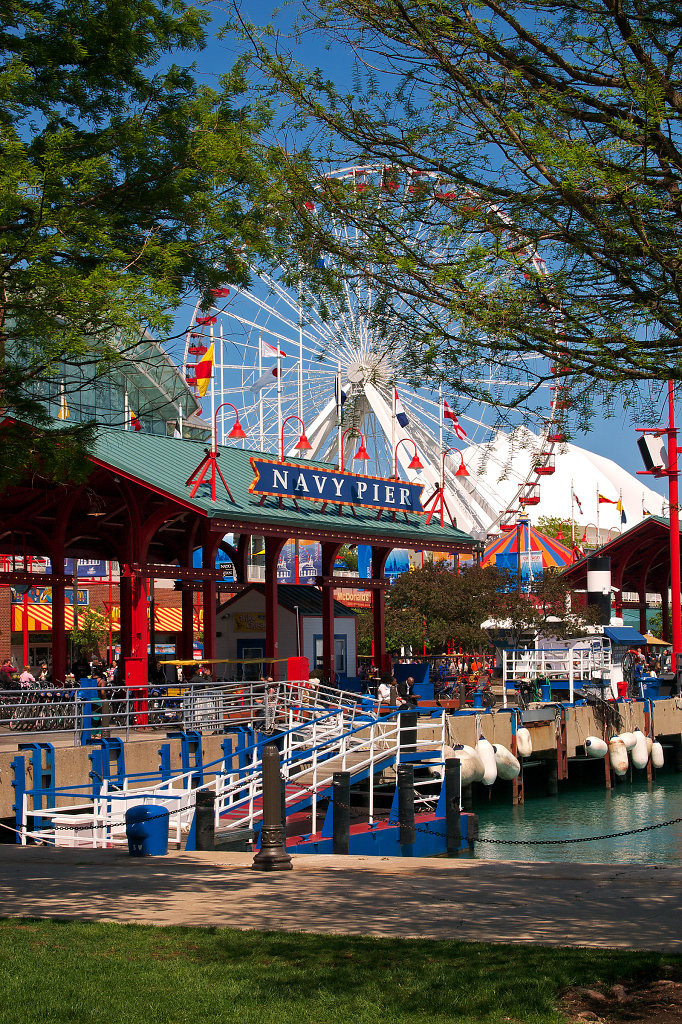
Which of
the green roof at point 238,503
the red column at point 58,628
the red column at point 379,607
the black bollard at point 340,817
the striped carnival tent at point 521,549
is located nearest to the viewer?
the black bollard at point 340,817

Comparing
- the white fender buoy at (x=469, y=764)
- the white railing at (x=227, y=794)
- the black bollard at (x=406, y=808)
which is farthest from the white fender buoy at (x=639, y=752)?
the black bollard at (x=406, y=808)

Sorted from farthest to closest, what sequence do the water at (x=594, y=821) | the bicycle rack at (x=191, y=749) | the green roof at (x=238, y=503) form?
the green roof at (x=238, y=503)
the water at (x=594, y=821)
the bicycle rack at (x=191, y=749)

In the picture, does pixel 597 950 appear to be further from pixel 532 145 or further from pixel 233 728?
pixel 233 728

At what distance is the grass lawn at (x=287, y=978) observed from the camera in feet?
23.3

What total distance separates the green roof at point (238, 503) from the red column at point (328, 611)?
4.86 ft

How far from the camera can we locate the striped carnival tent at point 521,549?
5769 cm

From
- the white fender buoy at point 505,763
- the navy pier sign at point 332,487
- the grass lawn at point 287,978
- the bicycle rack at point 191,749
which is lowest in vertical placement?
the white fender buoy at point 505,763

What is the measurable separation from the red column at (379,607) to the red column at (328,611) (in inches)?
149

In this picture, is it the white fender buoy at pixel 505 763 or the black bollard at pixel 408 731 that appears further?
the white fender buoy at pixel 505 763

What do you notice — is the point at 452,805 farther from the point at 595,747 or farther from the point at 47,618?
the point at 47,618

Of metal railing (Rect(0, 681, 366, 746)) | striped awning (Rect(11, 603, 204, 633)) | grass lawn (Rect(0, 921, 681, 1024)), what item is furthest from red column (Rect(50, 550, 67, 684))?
striped awning (Rect(11, 603, 204, 633))

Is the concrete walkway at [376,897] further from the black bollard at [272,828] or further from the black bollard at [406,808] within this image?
the black bollard at [406,808]

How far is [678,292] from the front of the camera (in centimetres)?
832

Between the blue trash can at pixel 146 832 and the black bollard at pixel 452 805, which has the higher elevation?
the blue trash can at pixel 146 832
